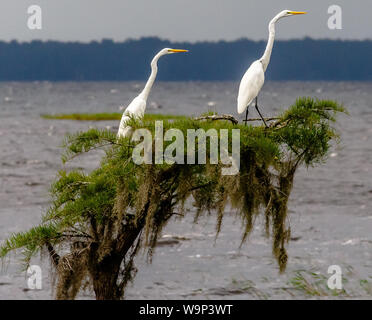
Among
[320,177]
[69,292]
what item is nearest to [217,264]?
[69,292]

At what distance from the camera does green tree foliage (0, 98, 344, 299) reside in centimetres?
836

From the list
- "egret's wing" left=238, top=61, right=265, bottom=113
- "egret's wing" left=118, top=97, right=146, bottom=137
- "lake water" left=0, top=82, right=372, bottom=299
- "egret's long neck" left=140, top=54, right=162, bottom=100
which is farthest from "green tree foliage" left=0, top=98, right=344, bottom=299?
"egret's long neck" left=140, top=54, right=162, bottom=100

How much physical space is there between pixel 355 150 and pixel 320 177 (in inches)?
467

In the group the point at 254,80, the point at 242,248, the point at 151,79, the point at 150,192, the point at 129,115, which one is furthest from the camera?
the point at 242,248

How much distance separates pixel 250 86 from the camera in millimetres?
9578

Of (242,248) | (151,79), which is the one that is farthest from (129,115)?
(242,248)

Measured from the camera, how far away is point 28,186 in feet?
106

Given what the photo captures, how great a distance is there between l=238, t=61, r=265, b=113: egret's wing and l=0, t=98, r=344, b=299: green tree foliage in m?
1.05

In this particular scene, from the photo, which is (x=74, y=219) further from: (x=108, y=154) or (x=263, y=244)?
(x=263, y=244)

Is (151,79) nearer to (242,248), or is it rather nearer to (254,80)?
(254,80)

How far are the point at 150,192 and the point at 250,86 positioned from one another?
2.16 metres

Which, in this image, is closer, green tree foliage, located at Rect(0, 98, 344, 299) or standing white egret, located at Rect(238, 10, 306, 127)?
green tree foliage, located at Rect(0, 98, 344, 299)

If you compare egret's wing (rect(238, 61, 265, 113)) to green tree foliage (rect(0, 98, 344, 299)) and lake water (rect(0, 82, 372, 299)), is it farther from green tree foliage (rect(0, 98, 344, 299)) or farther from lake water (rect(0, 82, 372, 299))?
green tree foliage (rect(0, 98, 344, 299))

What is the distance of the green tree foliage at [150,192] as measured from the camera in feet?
27.4
